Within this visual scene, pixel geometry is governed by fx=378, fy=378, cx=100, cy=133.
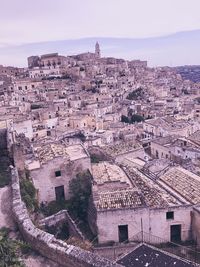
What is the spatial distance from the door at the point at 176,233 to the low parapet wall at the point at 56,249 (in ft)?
→ 33.7

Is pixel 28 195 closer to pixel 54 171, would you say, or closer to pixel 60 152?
pixel 54 171

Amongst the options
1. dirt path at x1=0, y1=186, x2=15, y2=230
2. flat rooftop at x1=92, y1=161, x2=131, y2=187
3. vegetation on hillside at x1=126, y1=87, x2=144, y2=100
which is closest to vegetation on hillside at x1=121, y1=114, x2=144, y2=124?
vegetation on hillside at x1=126, y1=87, x2=144, y2=100

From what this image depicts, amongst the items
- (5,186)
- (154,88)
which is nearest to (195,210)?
(5,186)

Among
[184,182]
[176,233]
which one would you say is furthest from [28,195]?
[184,182]

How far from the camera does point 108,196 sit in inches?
757

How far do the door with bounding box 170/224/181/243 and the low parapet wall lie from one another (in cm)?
1028

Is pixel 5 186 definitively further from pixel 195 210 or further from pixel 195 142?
pixel 195 142

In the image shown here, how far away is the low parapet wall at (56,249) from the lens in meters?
8.46

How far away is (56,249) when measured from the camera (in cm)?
911

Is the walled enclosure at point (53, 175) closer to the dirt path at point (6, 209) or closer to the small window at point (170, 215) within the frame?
the small window at point (170, 215)

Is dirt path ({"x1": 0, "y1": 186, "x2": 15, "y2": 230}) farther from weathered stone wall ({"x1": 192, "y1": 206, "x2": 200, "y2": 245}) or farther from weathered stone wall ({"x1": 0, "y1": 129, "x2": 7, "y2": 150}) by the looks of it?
weathered stone wall ({"x1": 192, "y1": 206, "x2": 200, "y2": 245})

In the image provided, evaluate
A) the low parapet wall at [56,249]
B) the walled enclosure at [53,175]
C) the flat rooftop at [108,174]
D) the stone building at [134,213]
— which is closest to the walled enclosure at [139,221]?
the stone building at [134,213]

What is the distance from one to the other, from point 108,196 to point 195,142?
2080 cm

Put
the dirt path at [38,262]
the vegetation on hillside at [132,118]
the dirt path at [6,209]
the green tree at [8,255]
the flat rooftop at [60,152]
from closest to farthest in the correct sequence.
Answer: the green tree at [8,255], the dirt path at [38,262], the dirt path at [6,209], the flat rooftop at [60,152], the vegetation on hillside at [132,118]
